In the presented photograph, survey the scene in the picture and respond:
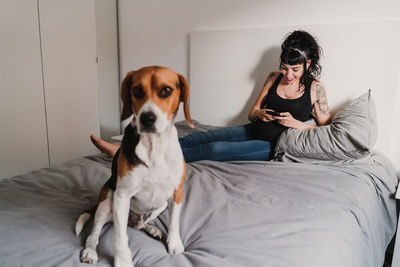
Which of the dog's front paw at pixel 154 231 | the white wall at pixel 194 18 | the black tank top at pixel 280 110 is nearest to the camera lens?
the dog's front paw at pixel 154 231

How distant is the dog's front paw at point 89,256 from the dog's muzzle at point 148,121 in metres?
0.38

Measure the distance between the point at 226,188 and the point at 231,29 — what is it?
166 cm

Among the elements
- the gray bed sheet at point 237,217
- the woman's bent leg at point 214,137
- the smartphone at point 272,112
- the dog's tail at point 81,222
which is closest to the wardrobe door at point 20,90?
the gray bed sheet at point 237,217

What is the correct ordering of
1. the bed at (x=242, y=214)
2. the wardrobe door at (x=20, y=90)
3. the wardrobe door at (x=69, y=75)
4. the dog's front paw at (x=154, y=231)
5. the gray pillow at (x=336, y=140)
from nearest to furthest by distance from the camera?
the bed at (x=242, y=214)
the dog's front paw at (x=154, y=231)
the gray pillow at (x=336, y=140)
the wardrobe door at (x=20, y=90)
the wardrobe door at (x=69, y=75)

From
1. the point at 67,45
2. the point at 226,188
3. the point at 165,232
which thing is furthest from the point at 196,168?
the point at 67,45

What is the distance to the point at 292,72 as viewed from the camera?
6.39 ft

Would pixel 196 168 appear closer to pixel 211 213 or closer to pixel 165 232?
pixel 211 213

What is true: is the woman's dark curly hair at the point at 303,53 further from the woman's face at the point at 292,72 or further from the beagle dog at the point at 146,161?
the beagle dog at the point at 146,161

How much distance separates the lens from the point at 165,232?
967 mm

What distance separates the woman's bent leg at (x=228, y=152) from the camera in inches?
68.3

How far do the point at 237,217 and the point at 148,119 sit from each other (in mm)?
520

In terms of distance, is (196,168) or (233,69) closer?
(196,168)

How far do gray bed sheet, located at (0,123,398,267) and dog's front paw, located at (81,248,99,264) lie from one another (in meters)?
0.02

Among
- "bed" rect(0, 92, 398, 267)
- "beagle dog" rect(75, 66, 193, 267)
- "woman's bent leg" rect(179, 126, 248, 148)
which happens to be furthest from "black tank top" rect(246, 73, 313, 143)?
"beagle dog" rect(75, 66, 193, 267)
